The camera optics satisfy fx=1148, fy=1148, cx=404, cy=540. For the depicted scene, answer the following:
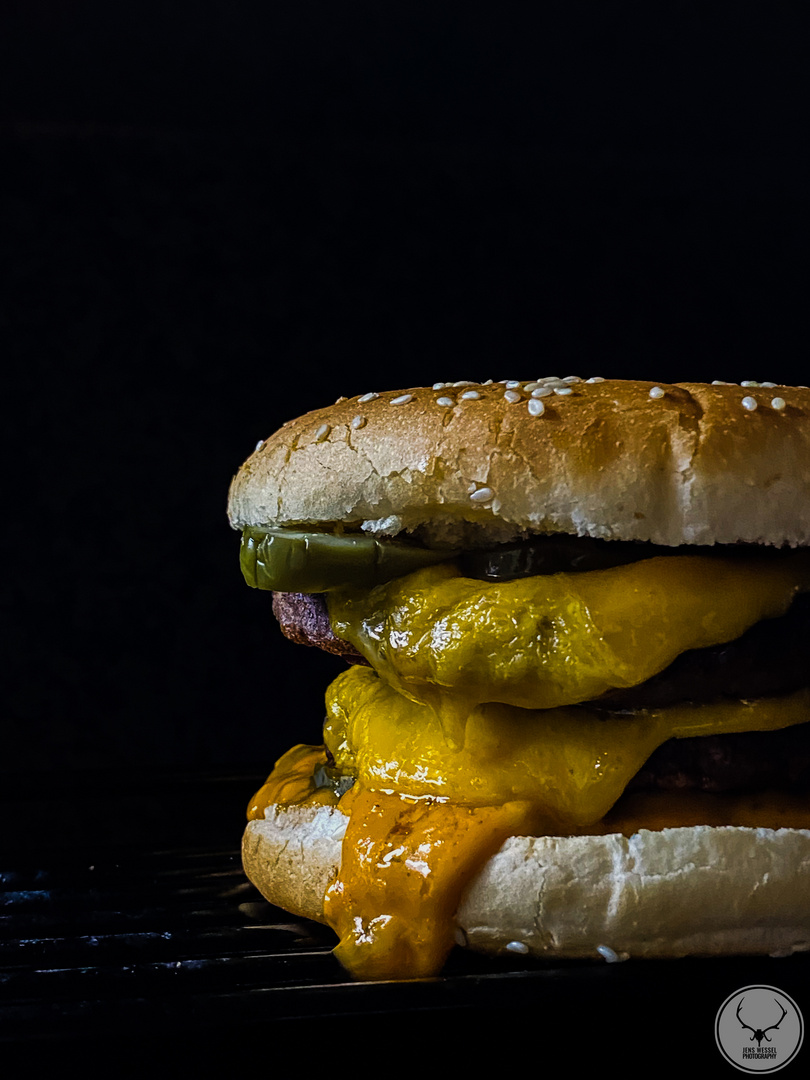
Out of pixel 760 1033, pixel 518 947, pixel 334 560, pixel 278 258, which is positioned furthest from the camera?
pixel 278 258

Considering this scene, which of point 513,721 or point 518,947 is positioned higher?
point 513,721

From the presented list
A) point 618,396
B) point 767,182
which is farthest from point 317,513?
point 767,182

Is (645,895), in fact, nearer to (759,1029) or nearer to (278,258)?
(759,1029)

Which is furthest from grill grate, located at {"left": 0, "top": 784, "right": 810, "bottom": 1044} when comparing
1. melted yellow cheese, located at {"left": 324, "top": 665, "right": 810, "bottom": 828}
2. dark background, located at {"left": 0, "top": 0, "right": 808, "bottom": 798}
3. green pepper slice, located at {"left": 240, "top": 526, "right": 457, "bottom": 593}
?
dark background, located at {"left": 0, "top": 0, "right": 808, "bottom": 798}

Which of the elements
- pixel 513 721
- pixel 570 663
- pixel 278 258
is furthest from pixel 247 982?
pixel 278 258

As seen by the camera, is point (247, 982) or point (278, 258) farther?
point (278, 258)

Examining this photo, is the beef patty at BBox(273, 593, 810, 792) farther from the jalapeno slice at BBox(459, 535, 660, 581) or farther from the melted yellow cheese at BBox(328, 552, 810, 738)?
the jalapeno slice at BBox(459, 535, 660, 581)

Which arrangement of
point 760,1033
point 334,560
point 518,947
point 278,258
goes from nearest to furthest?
point 760,1033 → point 518,947 → point 334,560 → point 278,258

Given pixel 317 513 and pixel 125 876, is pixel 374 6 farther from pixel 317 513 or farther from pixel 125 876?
pixel 125 876

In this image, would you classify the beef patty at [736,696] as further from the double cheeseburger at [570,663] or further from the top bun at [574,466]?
the top bun at [574,466]
